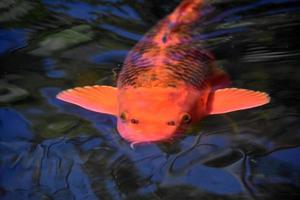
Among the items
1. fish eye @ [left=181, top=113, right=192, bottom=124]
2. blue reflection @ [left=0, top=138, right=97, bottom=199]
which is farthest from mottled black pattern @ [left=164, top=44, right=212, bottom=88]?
blue reflection @ [left=0, top=138, right=97, bottom=199]

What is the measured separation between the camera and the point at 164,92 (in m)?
3.80

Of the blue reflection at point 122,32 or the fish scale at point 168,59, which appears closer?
the fish scale at point 168,59

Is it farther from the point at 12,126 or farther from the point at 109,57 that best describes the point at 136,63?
the point at 12,126

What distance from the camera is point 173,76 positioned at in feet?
13.2

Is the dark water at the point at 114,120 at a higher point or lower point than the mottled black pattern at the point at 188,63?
lower

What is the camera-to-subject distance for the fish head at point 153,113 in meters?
3.58

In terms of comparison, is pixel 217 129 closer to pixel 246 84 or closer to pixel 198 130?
pixel 198 130

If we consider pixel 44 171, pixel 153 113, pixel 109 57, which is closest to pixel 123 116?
pixel 153 113

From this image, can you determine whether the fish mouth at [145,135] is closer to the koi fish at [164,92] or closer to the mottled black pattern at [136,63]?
the koi fish at [164,92]

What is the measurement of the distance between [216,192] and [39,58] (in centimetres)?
229

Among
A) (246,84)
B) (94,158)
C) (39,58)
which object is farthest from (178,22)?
(94,158)

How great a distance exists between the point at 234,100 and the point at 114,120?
0.91 metres

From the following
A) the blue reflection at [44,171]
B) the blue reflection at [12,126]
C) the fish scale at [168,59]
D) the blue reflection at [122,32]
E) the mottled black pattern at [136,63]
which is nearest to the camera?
the blue reflection at [44,171]

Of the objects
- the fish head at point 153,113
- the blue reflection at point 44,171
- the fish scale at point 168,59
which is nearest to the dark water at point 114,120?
the blue reflection at point 44,171
